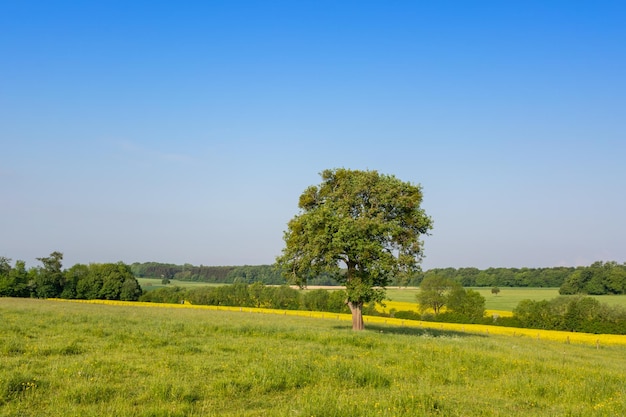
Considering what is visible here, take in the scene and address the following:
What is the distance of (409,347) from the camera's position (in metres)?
21.5

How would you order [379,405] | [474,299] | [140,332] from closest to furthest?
1. [379,405]
2. [140,332]
3. [474,299]

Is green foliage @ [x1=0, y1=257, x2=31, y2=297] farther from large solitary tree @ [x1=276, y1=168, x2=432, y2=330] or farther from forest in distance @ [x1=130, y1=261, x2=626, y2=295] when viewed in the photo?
large solitary tree @ [x1=276, y1=168, x2=432, y2=330]

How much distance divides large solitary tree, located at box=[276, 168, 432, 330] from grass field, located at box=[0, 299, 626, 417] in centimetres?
1066

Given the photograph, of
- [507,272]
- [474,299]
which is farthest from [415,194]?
[507,272]

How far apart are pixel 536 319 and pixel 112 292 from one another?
8555 centimetres

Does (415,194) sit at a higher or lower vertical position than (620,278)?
higher

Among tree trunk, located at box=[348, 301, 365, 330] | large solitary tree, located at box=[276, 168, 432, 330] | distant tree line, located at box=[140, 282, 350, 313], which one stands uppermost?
large solitary tree, located at box=[276, 168, 432, 330]

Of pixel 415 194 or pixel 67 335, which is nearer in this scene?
pixel 67 335

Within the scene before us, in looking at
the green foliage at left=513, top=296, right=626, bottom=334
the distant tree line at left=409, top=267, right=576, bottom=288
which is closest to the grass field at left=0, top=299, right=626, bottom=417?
the green foliage at left=513, top=296, right=626, bottom=334

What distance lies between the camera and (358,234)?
31359 mm

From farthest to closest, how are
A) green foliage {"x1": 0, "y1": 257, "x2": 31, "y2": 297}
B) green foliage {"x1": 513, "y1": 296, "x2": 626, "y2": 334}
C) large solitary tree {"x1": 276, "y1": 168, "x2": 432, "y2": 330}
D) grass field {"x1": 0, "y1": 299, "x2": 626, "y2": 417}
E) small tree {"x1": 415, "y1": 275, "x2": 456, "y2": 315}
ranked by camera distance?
1. green foliage {"x1": 0, "y1": 257, "x2": 31, "y2": 297}
2. small tree {"x1": 415, "y1": 275, "x2": 456, "y2": 315}
3. green foliage {"x1": 513, "y1": 296, "x2": 626, "y2": 334}
4. large solitary tree {"x1": 276, "y1": 168, "x2": 432, "y2": 330}
5. grass field {"x1": 0, "y1": 299, "x2": 626, "y2": 417}

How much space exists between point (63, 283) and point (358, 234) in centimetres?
9633

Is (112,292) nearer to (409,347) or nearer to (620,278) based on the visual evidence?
(409,347)

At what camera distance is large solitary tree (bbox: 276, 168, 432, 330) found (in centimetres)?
3184
